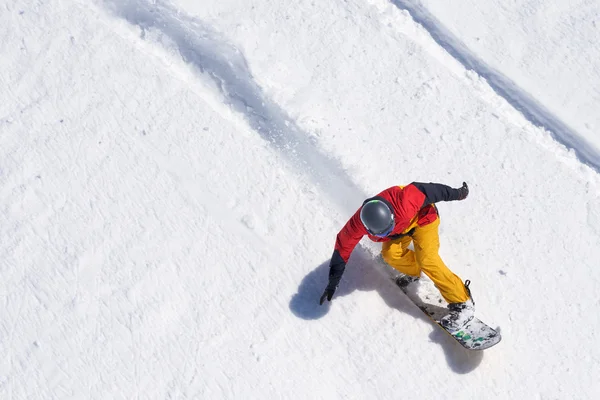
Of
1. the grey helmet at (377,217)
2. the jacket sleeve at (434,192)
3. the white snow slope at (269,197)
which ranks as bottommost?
the white snow slope at (269,197)

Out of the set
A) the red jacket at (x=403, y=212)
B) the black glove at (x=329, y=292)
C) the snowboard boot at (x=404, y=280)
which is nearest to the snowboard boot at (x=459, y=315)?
the snowboard boot at (x=404, y=280)

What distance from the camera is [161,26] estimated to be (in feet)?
21.0

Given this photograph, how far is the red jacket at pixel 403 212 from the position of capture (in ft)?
15.3

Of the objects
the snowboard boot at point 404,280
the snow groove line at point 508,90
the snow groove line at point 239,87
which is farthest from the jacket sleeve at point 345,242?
the snow groove line at point 508,90

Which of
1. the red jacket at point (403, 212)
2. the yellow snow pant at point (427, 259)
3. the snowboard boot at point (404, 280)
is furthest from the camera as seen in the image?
the snowboard boot at point (404, 280)

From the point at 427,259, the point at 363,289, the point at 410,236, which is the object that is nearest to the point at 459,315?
the point at 427,259

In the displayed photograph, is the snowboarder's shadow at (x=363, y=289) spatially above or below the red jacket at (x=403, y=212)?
below

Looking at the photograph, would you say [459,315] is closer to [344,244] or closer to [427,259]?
[427,259]

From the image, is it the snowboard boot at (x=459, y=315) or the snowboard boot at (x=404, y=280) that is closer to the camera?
the snowboard boot at (x=459, y=315)

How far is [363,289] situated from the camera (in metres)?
5.61

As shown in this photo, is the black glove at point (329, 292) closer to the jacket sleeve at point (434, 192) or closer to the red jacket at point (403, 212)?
the red jacket at point (403, 212)

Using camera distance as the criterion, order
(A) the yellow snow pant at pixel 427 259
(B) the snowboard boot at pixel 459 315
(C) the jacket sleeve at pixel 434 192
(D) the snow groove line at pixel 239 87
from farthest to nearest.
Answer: (D) the snow groove line at pixel 239 87, (B) the snowboard boot at pixel 459 315, (A) the yellow snow pant at pixel 427 259, (C) the jacket sleeve at pixel 434 192

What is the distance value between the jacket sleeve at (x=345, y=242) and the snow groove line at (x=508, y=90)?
256 centimetres

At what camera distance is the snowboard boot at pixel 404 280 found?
18.1ft
